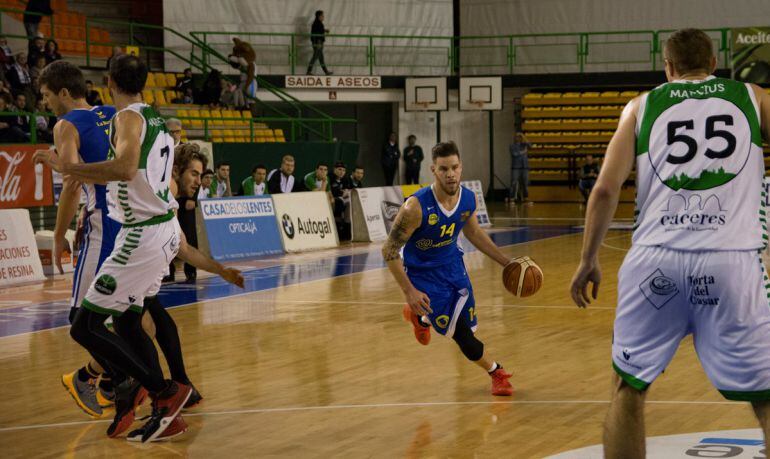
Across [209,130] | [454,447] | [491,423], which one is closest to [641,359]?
[454,447]

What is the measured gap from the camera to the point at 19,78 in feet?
66.0

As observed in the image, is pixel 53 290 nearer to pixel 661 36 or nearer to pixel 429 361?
pixel 429 361

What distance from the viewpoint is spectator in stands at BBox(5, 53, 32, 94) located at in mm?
20109

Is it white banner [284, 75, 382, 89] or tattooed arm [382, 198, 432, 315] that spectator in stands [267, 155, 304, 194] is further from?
tattooed arm [382, 198, 432, 315]

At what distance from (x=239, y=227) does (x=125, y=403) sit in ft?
37.2

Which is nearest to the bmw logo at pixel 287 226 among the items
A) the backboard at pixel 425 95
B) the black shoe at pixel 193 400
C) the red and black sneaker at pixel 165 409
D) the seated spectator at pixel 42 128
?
the seated spectator at pixel 42 128

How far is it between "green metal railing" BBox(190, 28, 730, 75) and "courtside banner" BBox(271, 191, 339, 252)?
11054 mm

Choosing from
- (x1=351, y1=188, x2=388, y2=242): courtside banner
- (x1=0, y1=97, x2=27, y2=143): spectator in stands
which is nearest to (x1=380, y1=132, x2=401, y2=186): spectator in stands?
(x1=351, y1=188, x2=388, y2=242): courtside banner

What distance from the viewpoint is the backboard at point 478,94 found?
102 ft

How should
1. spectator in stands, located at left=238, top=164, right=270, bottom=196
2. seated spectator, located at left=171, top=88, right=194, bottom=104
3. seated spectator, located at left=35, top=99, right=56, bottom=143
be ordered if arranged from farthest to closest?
1. seated spectator, located at left=171, top=88, right=194, bottom=104
2. spectator in stands, located at left=238, top=164, right=270, bottom=196
3. seated spectator, located at left=35, top=99, right=56, bottom=143

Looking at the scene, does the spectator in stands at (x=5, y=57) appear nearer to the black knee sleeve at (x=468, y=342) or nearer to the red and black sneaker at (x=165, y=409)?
the black knee sleeve at (x=468, y=342)

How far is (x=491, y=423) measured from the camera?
259 inches

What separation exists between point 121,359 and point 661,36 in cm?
2812

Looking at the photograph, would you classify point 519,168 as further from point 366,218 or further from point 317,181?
point 317,181
